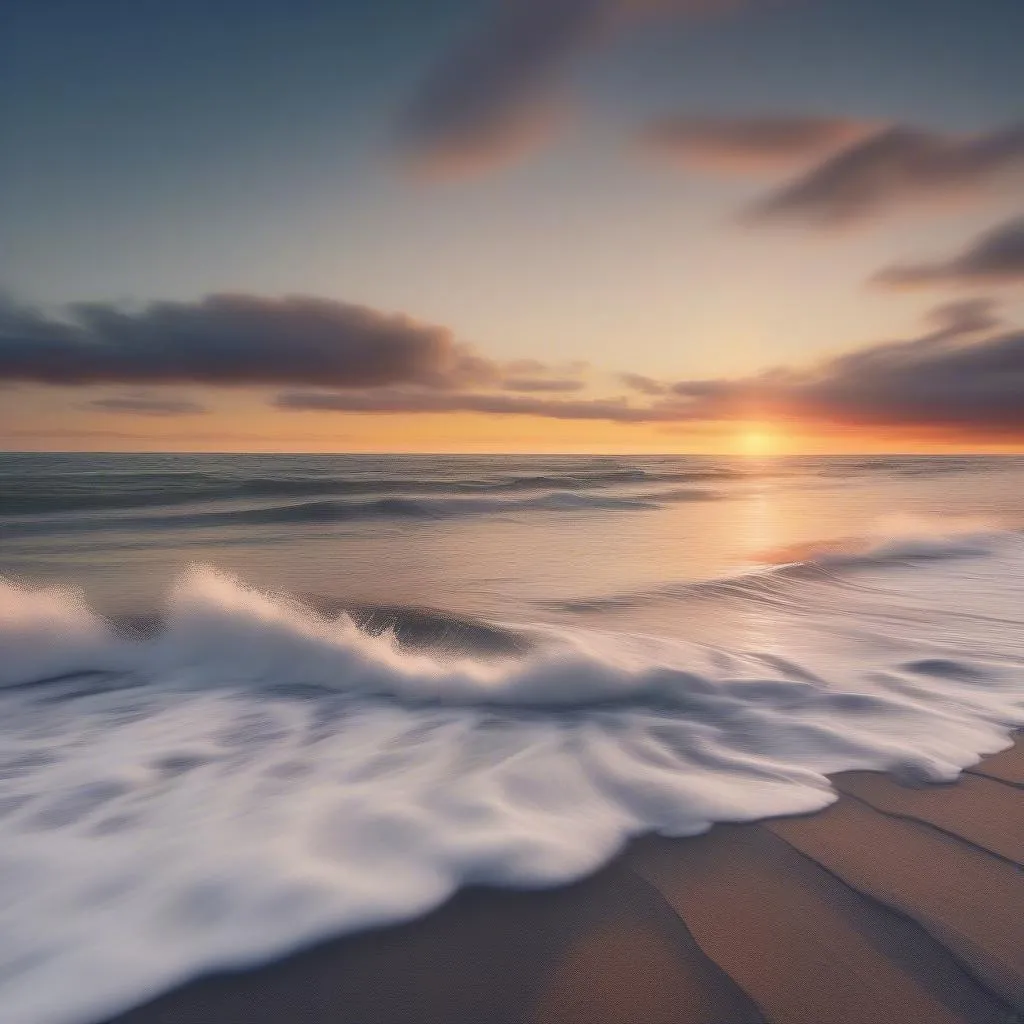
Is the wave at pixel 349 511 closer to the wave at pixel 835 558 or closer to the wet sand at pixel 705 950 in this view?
the wave at pixel 835 558

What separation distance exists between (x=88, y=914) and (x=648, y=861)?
5.62 feet

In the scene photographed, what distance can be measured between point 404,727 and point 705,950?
81.0 inches

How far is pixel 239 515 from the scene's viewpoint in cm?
1722

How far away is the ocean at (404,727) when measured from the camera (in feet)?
6.53

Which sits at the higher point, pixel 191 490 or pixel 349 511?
pixel 191 490

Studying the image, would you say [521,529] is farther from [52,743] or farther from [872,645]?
[52,743]

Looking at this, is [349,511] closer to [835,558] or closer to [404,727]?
[835,558]

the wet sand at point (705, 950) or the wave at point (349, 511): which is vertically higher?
the wet sand at point (705, 950)

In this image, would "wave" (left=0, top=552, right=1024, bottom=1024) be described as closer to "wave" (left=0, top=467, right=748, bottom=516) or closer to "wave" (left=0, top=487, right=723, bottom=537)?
"wave" (left=0, top=487, right=723, bottom=537)

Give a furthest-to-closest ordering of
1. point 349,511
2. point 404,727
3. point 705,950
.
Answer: point 349,511, point 404,727, point 705,950

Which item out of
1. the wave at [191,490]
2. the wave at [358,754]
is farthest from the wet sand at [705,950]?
the wave at [191,490]

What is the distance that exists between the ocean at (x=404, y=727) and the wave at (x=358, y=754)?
1 cm

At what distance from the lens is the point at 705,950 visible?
1.71 m

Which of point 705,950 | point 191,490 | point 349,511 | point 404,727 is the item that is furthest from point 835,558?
point 191,490
